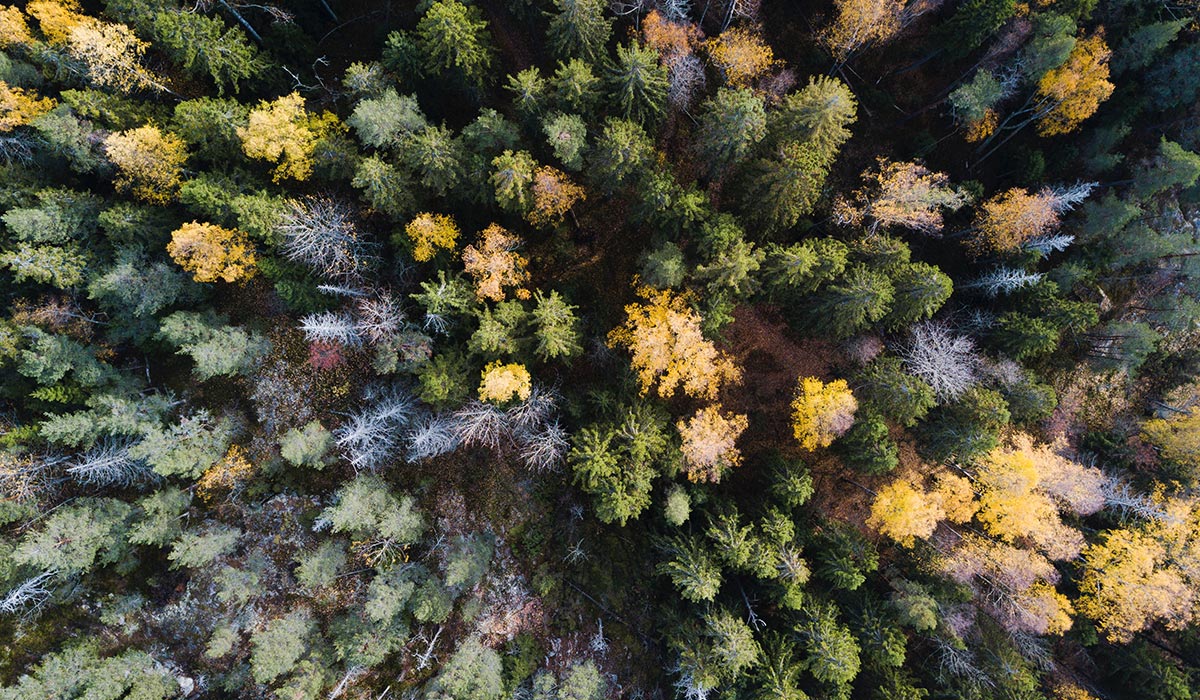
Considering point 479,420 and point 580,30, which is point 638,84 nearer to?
point 580,30

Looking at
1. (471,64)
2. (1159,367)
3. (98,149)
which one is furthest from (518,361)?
(1159,367)

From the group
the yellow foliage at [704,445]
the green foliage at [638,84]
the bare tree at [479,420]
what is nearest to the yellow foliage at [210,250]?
the bare tree at [479,420]

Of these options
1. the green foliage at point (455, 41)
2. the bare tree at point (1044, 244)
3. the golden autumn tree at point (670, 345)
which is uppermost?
the green foliage at point (455, 41)

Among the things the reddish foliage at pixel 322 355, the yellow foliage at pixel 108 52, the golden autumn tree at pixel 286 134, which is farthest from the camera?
the reddish foliage at pixel 322 355

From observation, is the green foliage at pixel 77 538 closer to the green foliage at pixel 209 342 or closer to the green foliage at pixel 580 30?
the green foliage at pixel 209 342

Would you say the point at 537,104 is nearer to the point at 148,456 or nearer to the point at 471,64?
the point at 471,64

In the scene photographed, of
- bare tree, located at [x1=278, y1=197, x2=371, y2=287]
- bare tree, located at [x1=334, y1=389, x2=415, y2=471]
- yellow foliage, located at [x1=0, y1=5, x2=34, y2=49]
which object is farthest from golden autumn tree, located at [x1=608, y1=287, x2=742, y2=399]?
yellow foliage, located at [x1=0, y1=5, x2=34, y2=49]

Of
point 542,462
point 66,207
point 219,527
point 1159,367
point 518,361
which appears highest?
point 1159,367
